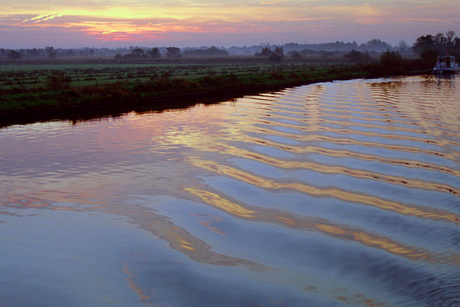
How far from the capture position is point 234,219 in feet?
29.6

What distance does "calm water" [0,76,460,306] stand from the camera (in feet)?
20.9

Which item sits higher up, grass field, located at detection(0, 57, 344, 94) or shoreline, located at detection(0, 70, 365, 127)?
grass field, located at detection(0, 57, 344, 94)

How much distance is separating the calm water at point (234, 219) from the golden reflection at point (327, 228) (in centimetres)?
4

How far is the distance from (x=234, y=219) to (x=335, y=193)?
283 cm

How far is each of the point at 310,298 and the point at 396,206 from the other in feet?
14.3

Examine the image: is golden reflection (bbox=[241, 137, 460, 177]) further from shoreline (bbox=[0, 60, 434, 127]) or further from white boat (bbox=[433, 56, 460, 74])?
white boat (bbox=[433, 56, 460, 74])

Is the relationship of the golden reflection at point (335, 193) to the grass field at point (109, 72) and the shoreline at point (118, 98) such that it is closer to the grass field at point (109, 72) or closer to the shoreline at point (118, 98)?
the shoreline at point (118, 98)

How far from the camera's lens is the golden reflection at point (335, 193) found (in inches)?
355

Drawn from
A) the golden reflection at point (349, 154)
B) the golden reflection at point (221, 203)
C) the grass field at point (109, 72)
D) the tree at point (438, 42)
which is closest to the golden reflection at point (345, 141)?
the golden reflection at point (349, 154)

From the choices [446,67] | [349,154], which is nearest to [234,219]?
[349,154]

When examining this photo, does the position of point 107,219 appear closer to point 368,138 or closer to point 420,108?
point 368,138

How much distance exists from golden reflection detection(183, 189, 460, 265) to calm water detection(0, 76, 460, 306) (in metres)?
0.04

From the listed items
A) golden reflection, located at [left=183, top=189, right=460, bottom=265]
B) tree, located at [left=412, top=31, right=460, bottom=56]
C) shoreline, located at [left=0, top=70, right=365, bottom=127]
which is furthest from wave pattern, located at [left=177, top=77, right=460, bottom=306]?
tree, located at [left=412, top=31, right=460, bottom=56]

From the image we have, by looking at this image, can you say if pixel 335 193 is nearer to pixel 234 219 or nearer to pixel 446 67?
pixel 234 219
